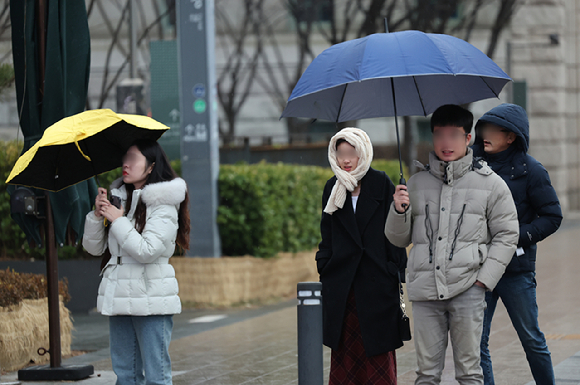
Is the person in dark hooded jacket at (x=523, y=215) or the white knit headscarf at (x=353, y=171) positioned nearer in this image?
the white knit headscarf at (x=353, y=171)

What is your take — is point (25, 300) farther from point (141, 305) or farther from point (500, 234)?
point (500, 234)

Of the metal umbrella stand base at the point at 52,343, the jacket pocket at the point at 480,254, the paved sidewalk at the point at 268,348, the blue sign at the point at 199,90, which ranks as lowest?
the paved sidewalk at the point at 268,348

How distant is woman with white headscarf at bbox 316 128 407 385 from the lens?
15.4 feet

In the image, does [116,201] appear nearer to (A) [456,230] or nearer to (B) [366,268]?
(B) [366,268]

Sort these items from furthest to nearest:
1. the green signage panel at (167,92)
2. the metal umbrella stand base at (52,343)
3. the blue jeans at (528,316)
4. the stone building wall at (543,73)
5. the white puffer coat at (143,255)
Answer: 1. the stone building wall at (543,73)
2. the green signage panel at (167,92)
3. the metal umbrella stand base at (52,343)
4. the blue jeans at (528,316)
5. the white puffer coat at (143,255)

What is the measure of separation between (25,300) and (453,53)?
439 cm

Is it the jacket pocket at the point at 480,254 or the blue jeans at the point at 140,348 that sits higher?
the jacket pocket at the point at 480,254

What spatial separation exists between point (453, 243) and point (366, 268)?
0.55 meters

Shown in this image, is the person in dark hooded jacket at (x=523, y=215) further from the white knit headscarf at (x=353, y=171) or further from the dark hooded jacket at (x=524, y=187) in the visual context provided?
the white knit headscarf at (x=353, y=171)

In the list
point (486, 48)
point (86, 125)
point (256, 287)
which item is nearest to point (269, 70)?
point (486, 48)

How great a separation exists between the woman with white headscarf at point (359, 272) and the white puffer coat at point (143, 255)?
Answer: 89 centimetres

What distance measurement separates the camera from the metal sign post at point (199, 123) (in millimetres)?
9805

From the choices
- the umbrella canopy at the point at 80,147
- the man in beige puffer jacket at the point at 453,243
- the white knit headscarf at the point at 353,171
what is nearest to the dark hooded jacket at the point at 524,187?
the man in beige puffer jacket at the point at 453,243

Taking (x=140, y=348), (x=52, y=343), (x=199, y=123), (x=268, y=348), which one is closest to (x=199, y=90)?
(x=199, y=123)
